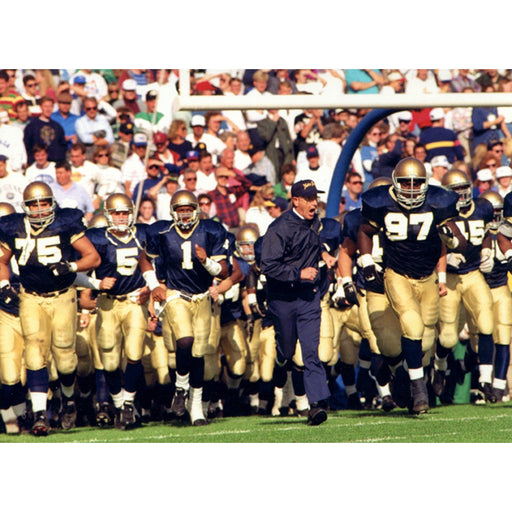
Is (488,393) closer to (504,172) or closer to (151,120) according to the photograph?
(504,172)

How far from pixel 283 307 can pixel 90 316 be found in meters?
2.23

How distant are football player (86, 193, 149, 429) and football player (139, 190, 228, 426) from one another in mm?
236

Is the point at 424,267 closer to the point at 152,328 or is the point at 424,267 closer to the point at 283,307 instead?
the point at 283,307

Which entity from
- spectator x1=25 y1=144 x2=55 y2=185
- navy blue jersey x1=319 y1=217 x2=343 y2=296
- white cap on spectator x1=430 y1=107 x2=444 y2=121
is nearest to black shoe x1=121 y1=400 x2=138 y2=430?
navy blue jersey x1=319 y1=217 x2=343 y2=296

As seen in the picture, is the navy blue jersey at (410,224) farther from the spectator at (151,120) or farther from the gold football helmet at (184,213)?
the spectator at (151,120)

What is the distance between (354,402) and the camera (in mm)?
11062

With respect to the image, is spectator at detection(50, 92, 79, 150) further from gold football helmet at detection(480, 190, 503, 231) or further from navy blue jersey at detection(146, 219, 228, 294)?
gold football helmet at detection(480, 190, 503, 231)

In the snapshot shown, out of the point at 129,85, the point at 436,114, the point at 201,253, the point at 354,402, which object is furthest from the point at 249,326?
the point at 436,114

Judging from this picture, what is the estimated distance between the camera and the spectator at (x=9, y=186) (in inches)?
487

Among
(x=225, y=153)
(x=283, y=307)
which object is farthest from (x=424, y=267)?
(x=225, y=153)

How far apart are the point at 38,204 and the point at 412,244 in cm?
286

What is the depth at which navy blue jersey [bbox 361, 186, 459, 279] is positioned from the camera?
9281 millimetres

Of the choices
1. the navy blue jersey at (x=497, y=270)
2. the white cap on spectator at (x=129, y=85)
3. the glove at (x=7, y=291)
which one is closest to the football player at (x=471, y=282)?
the navy blue jersey at (x=497, y=270)

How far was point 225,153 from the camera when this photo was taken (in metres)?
13.3
